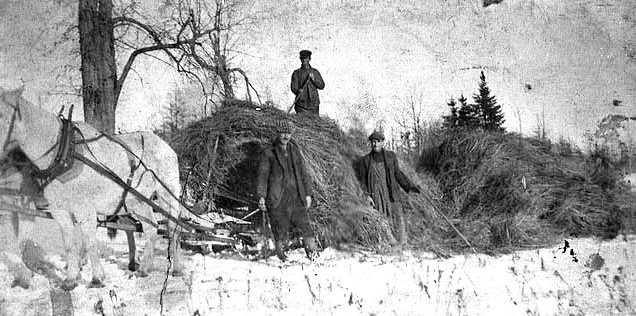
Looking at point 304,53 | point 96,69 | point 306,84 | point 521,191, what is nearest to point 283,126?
point 306,84

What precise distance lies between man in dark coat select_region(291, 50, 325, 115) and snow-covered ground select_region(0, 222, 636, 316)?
10.3ft

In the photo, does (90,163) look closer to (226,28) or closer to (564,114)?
(226,28)

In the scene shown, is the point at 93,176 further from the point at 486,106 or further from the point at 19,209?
the point at 486,106

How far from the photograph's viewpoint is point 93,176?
4867mm

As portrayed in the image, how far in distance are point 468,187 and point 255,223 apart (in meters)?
3.72

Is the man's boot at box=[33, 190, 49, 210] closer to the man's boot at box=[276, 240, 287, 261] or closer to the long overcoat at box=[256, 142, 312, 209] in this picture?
the long overcoat at box=[256, 142, 312, 209]

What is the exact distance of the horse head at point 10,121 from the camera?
397 cm

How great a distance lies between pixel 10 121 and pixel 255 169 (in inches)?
141

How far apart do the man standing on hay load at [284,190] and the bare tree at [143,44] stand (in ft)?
5.10

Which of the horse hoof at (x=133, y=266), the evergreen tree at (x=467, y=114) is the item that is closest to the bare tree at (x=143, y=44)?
the horse hoof at (x=133, y=266)

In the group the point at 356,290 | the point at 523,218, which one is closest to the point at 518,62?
the point at 523,218

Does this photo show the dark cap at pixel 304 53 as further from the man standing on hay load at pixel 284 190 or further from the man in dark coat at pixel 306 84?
the man standing on hay load at pixel 284 190

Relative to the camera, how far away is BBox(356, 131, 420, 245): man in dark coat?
23.6ft

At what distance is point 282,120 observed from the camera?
275 inches
